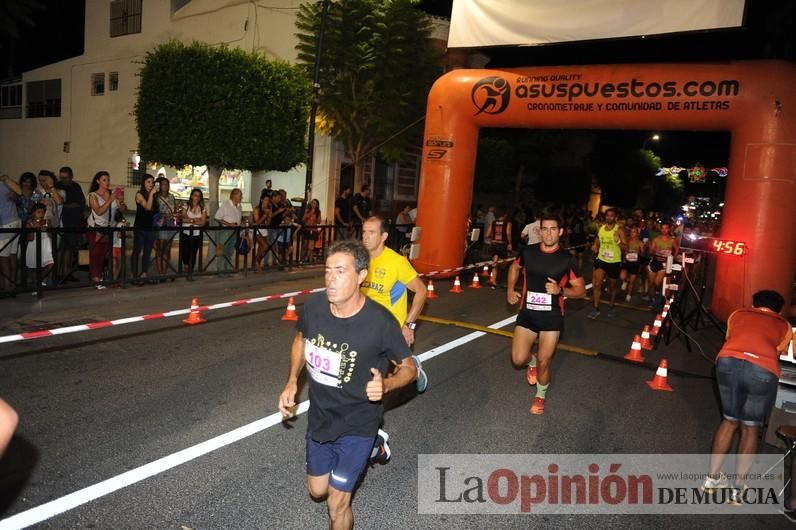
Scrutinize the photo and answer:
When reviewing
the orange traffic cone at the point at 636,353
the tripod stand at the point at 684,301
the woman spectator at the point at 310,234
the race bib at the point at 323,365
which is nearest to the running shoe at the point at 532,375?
the orange traffic cone at the point at 636,353

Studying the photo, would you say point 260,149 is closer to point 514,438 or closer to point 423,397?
point 423,397

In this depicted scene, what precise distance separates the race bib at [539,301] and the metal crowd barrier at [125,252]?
6951 millimetres

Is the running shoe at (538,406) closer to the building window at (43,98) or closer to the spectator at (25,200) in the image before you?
the spectator at (25,200)

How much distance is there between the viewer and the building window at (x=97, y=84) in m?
29.0

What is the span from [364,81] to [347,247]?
18.7 m

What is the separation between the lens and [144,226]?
10391mm

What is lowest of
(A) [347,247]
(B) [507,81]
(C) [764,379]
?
(C) [764,379]

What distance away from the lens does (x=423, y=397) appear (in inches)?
237

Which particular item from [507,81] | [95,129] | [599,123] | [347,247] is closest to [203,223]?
[507,81]

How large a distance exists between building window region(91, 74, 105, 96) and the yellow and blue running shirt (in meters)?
29.2

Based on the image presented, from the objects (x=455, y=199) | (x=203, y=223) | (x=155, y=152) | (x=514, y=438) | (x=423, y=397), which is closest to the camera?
(x=514, y=438)

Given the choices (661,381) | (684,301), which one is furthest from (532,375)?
(684,301)

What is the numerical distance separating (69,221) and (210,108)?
6.18m

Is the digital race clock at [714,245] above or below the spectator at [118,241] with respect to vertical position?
above
